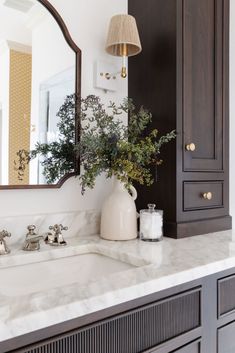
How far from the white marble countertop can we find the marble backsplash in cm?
5

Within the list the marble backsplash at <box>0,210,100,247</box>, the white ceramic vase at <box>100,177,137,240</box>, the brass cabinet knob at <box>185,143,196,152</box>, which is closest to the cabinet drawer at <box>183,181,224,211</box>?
the brass cabinet knob at <box>185,143,196,152</box>

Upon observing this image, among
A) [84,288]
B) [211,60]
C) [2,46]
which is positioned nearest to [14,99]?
[2,46]

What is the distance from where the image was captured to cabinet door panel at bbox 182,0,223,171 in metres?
1.25

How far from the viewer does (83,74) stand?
1267 mm

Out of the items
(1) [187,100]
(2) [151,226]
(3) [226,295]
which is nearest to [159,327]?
(3) [226,295]

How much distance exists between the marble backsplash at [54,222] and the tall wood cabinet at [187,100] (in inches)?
9.5

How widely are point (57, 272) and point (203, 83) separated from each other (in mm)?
933

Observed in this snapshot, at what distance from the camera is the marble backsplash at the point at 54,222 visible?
105cm

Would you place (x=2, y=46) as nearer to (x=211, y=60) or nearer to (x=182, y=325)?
(x=211, y=60)

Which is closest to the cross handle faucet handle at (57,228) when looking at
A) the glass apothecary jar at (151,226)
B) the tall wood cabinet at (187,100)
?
the glass apothecary jar at (151,226)

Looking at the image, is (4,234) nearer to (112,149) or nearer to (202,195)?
(112,149)

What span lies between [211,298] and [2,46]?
102cm

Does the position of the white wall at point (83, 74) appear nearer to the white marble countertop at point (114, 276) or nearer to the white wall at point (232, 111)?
the white marble countertop at point (114, 276)

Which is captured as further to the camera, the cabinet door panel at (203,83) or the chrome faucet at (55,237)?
the cabinet door panel at (203,83)
